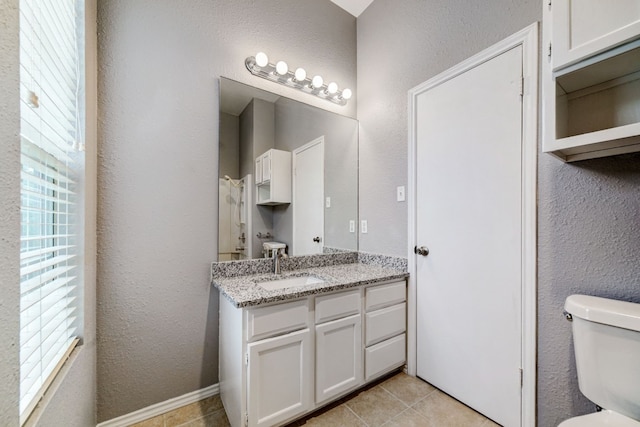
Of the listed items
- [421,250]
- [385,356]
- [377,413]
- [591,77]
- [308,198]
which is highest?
[591,77]

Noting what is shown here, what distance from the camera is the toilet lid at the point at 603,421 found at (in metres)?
0.89

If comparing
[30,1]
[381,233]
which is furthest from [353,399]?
[30,1]

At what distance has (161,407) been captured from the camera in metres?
1.49

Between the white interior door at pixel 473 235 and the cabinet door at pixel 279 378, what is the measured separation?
868 millimetres

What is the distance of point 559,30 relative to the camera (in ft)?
3.22

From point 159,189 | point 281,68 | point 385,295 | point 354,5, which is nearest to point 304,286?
point 385,295

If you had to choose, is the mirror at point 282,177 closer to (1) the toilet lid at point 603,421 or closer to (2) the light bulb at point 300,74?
(2) the light bulb at point 300,74

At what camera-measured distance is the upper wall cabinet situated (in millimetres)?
875

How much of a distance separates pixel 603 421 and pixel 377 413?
0.97 meters

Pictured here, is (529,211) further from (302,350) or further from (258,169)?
(258,169)

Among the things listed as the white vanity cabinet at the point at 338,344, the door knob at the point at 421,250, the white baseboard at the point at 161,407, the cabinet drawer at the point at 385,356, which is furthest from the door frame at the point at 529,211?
the white baseboard at the point at 161,407

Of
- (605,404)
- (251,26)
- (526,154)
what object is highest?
(251,26)

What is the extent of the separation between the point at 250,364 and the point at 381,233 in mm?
1281

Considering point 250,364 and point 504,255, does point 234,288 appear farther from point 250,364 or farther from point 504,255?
point 504,255
